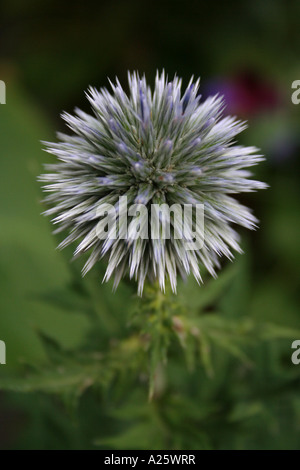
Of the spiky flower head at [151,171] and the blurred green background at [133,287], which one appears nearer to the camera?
the spiky flower head at [151,171]

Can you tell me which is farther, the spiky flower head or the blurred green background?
the blurred green background

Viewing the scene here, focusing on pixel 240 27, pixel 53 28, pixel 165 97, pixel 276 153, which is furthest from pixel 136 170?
pixel 53 28

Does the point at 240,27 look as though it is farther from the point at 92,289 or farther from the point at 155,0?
the point at 92,289

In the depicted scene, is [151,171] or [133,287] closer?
[151,171]
